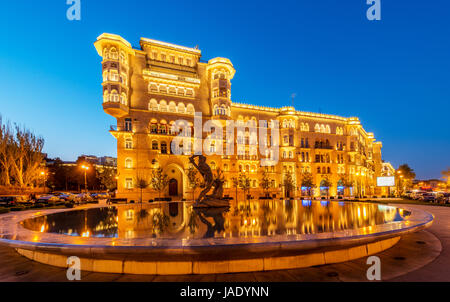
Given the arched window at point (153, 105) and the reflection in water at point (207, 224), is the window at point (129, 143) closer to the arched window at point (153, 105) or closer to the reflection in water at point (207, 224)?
the arched window at point (153, 105)

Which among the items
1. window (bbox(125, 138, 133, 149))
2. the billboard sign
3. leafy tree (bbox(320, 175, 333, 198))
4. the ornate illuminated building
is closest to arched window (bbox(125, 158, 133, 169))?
the ornate illuminated building

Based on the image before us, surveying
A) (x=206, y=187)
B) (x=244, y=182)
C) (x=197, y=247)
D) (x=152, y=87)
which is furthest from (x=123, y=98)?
(x=197, y=247)

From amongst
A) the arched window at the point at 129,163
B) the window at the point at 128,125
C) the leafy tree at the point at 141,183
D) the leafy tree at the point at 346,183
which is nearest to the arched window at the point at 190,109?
the window at the point at 128,125

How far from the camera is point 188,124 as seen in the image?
127 feet

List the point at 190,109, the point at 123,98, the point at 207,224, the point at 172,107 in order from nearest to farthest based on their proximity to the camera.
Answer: the point at 207,224, the point at 123,98, the point at 172,107, the point at 190,109

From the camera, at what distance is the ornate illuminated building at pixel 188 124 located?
3415cm

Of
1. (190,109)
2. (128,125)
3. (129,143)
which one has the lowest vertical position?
(129,143)

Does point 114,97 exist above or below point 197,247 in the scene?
above

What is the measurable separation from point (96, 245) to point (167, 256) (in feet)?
5.80

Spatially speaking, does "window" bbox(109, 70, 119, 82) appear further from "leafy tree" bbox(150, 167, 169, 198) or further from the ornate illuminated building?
"leafy tree" bbox(150, 167, 169, 198)

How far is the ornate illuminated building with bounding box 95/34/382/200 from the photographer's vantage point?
3415cm

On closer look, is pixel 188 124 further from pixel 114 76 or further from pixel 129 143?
pixel 114 76

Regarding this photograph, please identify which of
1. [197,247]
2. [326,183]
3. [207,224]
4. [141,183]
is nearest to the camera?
[197,247]

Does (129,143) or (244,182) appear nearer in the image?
(129,143)
